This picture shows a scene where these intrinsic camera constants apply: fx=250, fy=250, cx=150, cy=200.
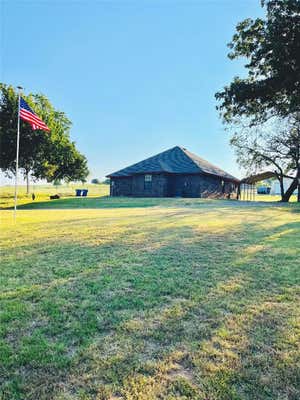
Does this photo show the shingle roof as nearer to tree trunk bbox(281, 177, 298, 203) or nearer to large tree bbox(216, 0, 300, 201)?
tree trunk bbox(281, 177, 298, 203)

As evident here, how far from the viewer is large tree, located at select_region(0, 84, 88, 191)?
27.5m

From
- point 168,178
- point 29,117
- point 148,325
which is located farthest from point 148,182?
point 148,325

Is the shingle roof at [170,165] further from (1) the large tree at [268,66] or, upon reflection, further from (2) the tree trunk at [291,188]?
(1) the large tree at [268,66]

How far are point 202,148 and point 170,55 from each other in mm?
24497

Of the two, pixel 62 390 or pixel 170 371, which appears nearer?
pixel 62 390

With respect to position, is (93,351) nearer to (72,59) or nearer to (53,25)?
(53,25)

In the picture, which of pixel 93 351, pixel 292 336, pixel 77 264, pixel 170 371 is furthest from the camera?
pixel 77 264

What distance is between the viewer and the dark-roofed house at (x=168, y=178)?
26.7 m

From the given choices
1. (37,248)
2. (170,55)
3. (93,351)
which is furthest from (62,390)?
(170,55)

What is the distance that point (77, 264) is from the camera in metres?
4.24

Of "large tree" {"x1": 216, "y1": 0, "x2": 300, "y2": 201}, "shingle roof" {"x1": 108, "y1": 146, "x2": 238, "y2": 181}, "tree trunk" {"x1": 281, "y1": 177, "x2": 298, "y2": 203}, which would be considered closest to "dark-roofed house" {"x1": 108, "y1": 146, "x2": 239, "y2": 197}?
"shingle roof" {"x1": 108, "y1": 146, "x2": 238, "y2": 181}

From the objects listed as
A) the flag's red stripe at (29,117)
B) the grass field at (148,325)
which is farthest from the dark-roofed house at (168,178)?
the grass field at (148,325)

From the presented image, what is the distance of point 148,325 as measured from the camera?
2.45m

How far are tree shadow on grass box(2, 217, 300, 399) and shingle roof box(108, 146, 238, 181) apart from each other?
22.3 m
